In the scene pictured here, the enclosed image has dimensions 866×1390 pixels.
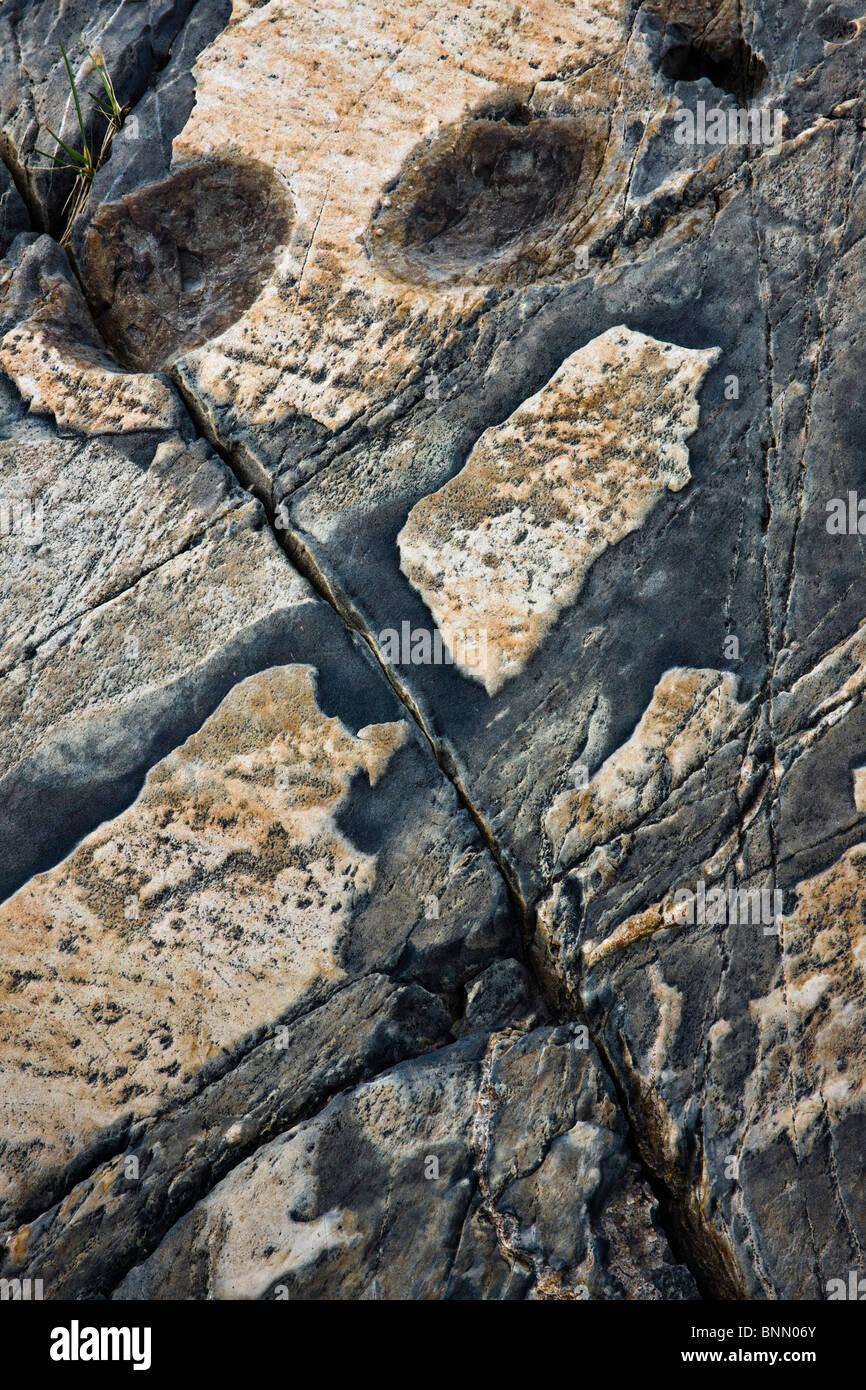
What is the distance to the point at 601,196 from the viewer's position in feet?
10.9

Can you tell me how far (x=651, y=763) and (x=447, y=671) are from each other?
0.71 meters

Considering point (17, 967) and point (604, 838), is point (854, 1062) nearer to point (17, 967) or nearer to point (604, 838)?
point (604, 838)

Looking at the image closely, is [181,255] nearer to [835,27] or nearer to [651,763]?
[835,27]

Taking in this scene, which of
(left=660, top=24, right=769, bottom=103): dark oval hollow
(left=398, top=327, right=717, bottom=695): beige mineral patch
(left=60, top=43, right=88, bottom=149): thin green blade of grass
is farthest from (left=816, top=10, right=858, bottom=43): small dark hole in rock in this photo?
(left=60, top=43, right=88, bottom=149): thin green blade of grass

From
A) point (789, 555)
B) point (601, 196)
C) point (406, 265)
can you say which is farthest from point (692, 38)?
point (789, 555)

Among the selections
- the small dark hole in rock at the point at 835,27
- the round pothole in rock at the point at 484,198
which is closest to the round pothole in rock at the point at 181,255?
the round pothole in rock at the point at 484,198

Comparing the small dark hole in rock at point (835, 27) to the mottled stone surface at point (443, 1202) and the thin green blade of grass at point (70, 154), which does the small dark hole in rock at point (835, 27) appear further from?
the mottled stone surface at point (443, 1202)

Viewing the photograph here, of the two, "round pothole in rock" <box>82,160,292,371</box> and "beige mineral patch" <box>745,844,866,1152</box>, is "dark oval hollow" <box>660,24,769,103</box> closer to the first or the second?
"round pothole in rock" <box>82,160,292,371</box>

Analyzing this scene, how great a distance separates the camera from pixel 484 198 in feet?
11.7

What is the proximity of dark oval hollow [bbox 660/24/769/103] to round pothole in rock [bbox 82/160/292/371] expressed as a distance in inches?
64.1

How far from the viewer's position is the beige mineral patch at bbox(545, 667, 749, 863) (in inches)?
105

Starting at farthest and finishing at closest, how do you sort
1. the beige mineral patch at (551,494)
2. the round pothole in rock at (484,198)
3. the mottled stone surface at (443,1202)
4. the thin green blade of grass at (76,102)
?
the thin green blade of grass at (76,102), the round pothole in rock at (484,198), the beige mineral patch at (551,494), the mottled stone surface at (443,1202)

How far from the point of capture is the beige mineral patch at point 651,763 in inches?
105

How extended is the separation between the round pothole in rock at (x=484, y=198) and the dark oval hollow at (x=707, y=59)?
477 millimetres
